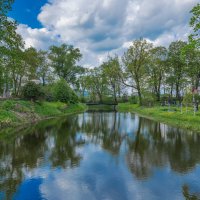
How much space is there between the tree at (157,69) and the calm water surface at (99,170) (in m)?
46.0

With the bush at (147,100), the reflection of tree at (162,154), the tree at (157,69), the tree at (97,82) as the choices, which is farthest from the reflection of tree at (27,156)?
the tree at (97,82)

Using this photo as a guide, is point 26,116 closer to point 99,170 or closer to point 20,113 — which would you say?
point 20,113

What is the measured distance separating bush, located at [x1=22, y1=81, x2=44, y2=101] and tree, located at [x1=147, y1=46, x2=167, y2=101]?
30.7m

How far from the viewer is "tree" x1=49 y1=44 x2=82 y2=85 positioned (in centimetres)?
7250

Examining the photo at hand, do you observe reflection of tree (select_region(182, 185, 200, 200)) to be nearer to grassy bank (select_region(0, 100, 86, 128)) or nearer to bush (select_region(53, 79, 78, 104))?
grassy bank (select_region(0, 100, 86, 128))

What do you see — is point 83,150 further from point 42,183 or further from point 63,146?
point 42,183

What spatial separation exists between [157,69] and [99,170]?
55.7m

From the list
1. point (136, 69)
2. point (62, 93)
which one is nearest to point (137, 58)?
point (136, 69)

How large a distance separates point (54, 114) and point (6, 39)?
16897mm

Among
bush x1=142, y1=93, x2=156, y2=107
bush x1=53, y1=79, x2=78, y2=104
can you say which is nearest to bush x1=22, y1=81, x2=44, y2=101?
bush x1=53, y1=79, x2=78, y2=104

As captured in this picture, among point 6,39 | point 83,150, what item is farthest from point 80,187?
point 6,39

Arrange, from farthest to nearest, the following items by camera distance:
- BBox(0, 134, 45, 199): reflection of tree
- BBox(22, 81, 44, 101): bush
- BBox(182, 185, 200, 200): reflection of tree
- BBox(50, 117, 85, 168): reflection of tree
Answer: BBox(22, 81, 44, 101): bush → BBox(50, 117, 85, 168): reflection of tree → BBox(0, 134, 45, 199): reflection of tree → BBox(182, 185, 200, 200): reflection of tree

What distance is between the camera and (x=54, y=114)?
3825cm

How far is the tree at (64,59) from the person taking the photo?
238 ft
